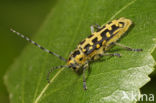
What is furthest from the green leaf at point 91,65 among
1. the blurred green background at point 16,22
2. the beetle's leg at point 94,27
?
the blurred green background at point 16,22

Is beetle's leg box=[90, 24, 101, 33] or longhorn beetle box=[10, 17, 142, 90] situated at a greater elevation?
beetle's leg box=[90, 24, 101, 33]

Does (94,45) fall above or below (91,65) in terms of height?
above

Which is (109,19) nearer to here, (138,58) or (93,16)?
(93,16)

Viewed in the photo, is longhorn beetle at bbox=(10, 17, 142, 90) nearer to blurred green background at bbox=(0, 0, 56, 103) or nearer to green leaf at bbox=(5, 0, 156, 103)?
green leaf at bbox=(5, 0, 156, 103)

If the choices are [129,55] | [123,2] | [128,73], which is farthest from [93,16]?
[128,73]

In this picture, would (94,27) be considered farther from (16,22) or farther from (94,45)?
(16,22)

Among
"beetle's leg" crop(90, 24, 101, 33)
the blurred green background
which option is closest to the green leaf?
"beetle's leg" crop(90, 24, 101, 33)

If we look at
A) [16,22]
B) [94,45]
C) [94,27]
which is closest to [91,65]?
[94,45]

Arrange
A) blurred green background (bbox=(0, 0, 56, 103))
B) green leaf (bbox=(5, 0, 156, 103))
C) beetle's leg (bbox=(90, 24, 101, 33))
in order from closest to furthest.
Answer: green leaf (bbox=(5, 0, 156, 103)) → beetle's leg (bbox=(90, 24, 101, 33)) → blurred green background (bbox=(0, 0, 56, 103))

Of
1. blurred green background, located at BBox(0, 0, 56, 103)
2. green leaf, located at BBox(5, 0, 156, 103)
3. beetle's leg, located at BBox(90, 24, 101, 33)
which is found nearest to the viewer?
green leaf, located at BBox(5, 0, 156, 103)

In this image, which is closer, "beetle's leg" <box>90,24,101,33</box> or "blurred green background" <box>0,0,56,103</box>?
"beetle's leg" <box>90,24,101,33</box>
